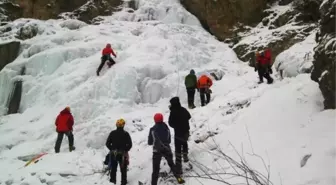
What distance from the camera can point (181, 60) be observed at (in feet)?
53.6

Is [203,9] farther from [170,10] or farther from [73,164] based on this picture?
[73,164]

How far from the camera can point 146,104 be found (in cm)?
1368

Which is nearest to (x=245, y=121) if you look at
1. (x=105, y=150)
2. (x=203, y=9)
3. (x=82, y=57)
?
(x=105, y=150)

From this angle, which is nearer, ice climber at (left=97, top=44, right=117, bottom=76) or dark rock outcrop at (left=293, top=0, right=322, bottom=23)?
ice climber at (left=97, top=44, right=117, bottom=76)

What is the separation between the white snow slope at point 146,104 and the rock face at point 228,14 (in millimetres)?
850

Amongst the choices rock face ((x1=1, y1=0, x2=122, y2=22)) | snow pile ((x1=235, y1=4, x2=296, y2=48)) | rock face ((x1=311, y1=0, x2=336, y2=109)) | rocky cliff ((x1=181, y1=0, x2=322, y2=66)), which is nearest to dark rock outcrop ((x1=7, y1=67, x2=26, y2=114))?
rock face ((x1=1, y1=0, x2=122, y2=22))

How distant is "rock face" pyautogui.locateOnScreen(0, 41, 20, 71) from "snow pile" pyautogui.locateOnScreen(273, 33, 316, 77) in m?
13.1

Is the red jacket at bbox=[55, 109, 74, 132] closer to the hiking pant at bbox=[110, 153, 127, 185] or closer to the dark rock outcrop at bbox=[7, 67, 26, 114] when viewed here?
the hiking pant at bbox=[110, 153, 127, 185]

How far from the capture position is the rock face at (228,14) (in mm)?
21047

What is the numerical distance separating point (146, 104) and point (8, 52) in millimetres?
9020

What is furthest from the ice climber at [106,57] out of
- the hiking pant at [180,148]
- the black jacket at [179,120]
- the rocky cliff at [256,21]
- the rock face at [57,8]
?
the rock face at [57,8]

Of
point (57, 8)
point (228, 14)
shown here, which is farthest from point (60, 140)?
point (57, 8)

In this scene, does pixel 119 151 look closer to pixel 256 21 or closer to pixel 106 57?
pixel 106 57

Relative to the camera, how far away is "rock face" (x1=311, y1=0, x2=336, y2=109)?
6172 mm
